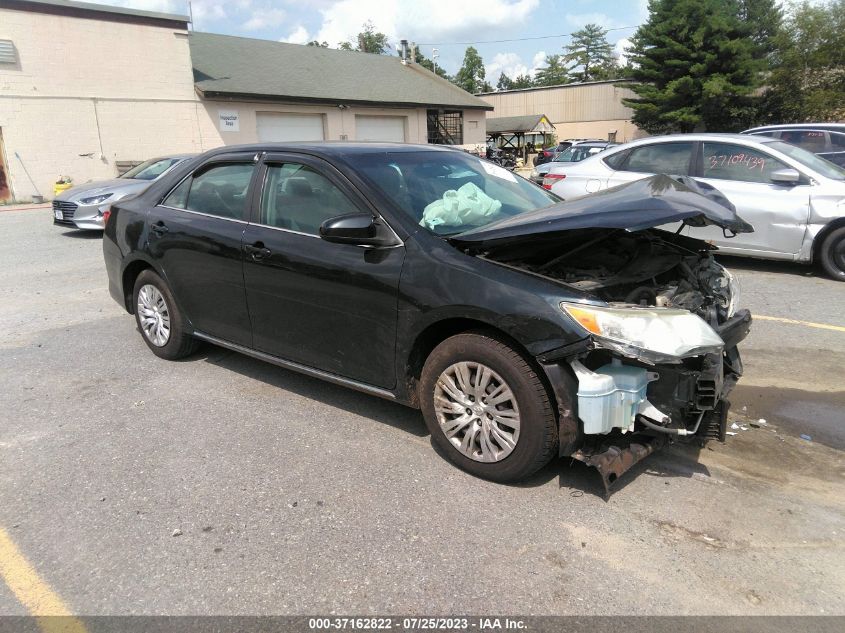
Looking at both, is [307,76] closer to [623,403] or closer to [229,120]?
[229,120]

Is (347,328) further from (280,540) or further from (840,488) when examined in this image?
(840,488)

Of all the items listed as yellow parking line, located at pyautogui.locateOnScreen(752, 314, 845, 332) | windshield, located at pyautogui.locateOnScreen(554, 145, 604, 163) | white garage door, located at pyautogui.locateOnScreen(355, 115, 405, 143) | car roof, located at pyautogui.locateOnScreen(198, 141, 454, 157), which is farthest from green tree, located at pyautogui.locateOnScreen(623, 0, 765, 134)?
car roof, located at pyautogui.locateOnScreen(198, 141, 454, 157)

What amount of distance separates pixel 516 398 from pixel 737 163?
601 centimetres

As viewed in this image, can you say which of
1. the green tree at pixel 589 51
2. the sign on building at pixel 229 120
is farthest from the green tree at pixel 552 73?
the sign on building at pixel 229 120

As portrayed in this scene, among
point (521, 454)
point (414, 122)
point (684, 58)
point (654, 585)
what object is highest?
point (684, 58)

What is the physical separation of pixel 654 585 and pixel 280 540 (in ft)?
5.32

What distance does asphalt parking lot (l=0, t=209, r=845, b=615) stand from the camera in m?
2.52

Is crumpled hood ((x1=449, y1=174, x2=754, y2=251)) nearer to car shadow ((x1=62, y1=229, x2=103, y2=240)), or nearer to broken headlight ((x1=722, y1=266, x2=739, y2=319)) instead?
broken headlight ((x1=722, y1=266, x2=739, y2=319))

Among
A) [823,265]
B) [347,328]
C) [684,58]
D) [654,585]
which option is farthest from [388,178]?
[684,58]

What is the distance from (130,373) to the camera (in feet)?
16.1

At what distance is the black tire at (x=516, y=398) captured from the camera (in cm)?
299

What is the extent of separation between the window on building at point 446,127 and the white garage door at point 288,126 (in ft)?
24.8

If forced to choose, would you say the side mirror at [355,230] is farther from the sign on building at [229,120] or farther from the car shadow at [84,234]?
the sign on building at [229,120]

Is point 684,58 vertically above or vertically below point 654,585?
above
